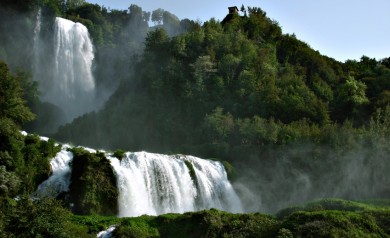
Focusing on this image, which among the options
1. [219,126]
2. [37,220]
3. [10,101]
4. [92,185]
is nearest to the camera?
[37,220]

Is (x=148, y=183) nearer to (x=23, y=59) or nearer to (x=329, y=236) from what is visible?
(x=329, y=236)

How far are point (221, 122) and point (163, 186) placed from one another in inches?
635

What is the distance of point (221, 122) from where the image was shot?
47.7 m

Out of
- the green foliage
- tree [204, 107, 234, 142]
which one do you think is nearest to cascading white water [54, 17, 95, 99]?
tree [204, 107, 234, 142]

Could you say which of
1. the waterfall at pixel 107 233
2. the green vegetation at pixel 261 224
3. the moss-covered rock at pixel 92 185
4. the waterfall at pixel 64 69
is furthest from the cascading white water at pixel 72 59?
the waterfall at pixel 107 233

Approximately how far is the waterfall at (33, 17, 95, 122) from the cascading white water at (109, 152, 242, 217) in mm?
29464

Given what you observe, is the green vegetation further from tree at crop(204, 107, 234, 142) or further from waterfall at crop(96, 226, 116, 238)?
tree at crop(204, 107, 234, 142)

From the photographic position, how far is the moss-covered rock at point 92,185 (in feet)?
97.3

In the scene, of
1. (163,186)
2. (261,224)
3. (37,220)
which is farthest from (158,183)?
(37,220)

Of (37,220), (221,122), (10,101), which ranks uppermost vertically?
A: (10,101)

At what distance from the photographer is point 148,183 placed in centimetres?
3238

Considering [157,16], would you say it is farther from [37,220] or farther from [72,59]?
[37,220]

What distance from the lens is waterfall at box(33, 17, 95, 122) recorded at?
61594 millimetres

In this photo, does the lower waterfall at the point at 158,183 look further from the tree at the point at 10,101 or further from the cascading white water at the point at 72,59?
the cascading white water at the point at 72,59
